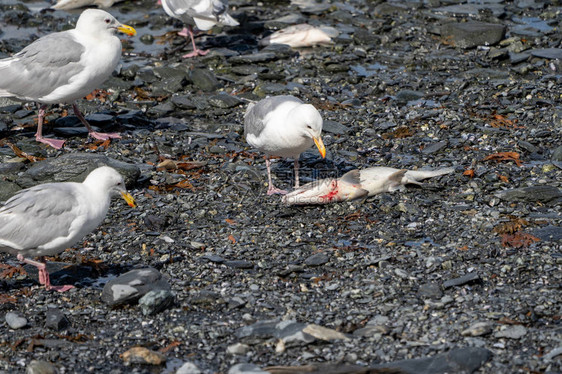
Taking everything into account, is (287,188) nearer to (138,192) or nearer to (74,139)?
(138,192)

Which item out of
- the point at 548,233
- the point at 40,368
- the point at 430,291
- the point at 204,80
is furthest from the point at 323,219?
the point at 204,80

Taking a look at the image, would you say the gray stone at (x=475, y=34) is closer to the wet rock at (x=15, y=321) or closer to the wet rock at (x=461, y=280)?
the wet rock at (x=461, y=280)

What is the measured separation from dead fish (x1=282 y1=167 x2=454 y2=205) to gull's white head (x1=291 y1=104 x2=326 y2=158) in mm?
549

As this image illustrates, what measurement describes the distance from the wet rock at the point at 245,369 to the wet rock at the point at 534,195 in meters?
4.14

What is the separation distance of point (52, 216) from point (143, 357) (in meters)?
1.79

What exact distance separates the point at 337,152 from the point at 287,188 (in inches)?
44.3

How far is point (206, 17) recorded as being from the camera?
46.9 feet

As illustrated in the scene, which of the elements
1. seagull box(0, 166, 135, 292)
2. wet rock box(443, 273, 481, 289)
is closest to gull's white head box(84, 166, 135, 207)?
seagull box(0, 166, 135, 292)

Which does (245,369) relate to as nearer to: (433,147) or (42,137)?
(433,147)

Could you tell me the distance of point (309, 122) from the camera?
8.45m

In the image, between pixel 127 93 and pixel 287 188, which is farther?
pixel 127 93

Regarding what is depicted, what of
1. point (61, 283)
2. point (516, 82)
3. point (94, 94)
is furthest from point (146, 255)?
point (516, 82)

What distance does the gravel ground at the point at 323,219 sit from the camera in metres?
6.29

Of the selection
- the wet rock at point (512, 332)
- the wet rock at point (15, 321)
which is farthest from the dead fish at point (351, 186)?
the wet rock at point (15, 321)
